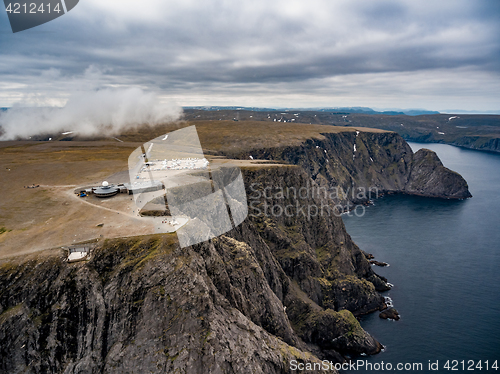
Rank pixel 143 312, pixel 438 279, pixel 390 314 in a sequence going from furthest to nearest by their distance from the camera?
1. pixel 438 279
2. pixel 390 314
3. pixel 143 312

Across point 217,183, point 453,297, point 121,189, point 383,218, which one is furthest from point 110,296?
point 383,218

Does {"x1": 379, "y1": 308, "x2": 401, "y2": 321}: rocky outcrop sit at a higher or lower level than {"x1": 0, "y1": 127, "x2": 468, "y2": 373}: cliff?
lower

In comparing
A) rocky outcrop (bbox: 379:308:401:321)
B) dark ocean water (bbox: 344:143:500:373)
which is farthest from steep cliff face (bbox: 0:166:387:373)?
rocky outcrop (bbox: 379:308:401:321)

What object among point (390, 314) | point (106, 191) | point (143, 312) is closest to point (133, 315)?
point (143, 312)

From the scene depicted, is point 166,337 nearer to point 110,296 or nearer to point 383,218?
point 110,296

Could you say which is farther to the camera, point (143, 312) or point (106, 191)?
point (106, 191)

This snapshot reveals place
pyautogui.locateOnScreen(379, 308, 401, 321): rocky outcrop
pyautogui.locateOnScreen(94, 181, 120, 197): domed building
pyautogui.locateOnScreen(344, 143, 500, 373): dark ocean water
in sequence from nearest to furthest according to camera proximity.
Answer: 1. pyautogui.locateOnScreen(94, 181, 120, 197): domed building
2. pyautogui.locateOnScreen(344, 143, 500, 373): dark ocean water
3. pyautogui.locateOnScreen(379, 308, 401, 321): rocky outcrop

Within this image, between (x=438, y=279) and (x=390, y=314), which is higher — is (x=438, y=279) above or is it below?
above

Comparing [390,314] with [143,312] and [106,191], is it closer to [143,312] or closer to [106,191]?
[143,312]

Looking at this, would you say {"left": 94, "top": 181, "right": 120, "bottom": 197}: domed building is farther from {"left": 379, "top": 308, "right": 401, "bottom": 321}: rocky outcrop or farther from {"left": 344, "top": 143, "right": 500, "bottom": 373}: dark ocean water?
{"left": 379, "top": 308, "right": 401, "bottom": 321}: rocky outcrop
